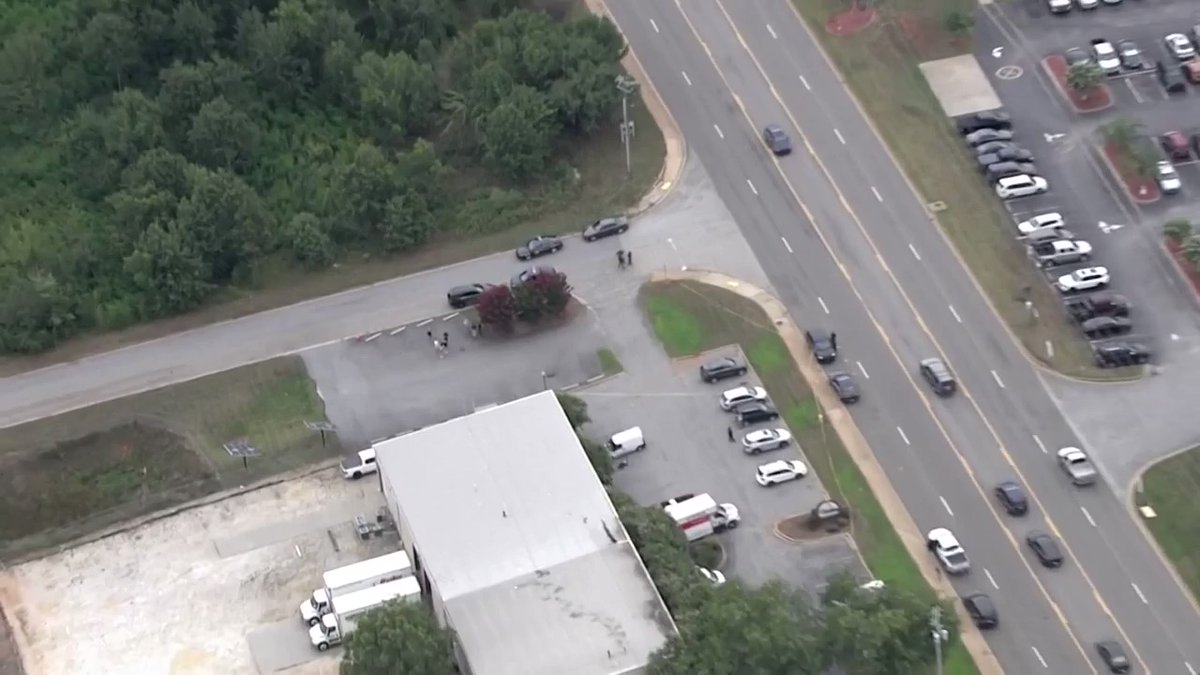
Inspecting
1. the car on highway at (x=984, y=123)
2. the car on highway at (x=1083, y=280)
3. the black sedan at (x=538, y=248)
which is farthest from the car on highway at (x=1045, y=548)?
the black sedan at (x=538, y=248)

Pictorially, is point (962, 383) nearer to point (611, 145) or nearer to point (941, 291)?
point (941, 291)

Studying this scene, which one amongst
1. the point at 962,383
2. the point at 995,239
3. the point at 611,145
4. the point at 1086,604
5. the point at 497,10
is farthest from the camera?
the point at 497,10

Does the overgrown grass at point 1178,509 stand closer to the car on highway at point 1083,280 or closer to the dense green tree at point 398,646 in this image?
the car on highway at point 1083,280

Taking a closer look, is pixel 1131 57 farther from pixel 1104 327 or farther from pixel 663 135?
pixel 663 135

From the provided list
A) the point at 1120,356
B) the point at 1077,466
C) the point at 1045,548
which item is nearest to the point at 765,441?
the point at 1045,548

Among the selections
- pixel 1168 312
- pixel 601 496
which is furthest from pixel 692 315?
pixel 1168 312

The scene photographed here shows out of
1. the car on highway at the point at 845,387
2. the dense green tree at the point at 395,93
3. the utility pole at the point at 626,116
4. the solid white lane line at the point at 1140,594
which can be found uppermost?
the dense green tree at the point at 395,93
